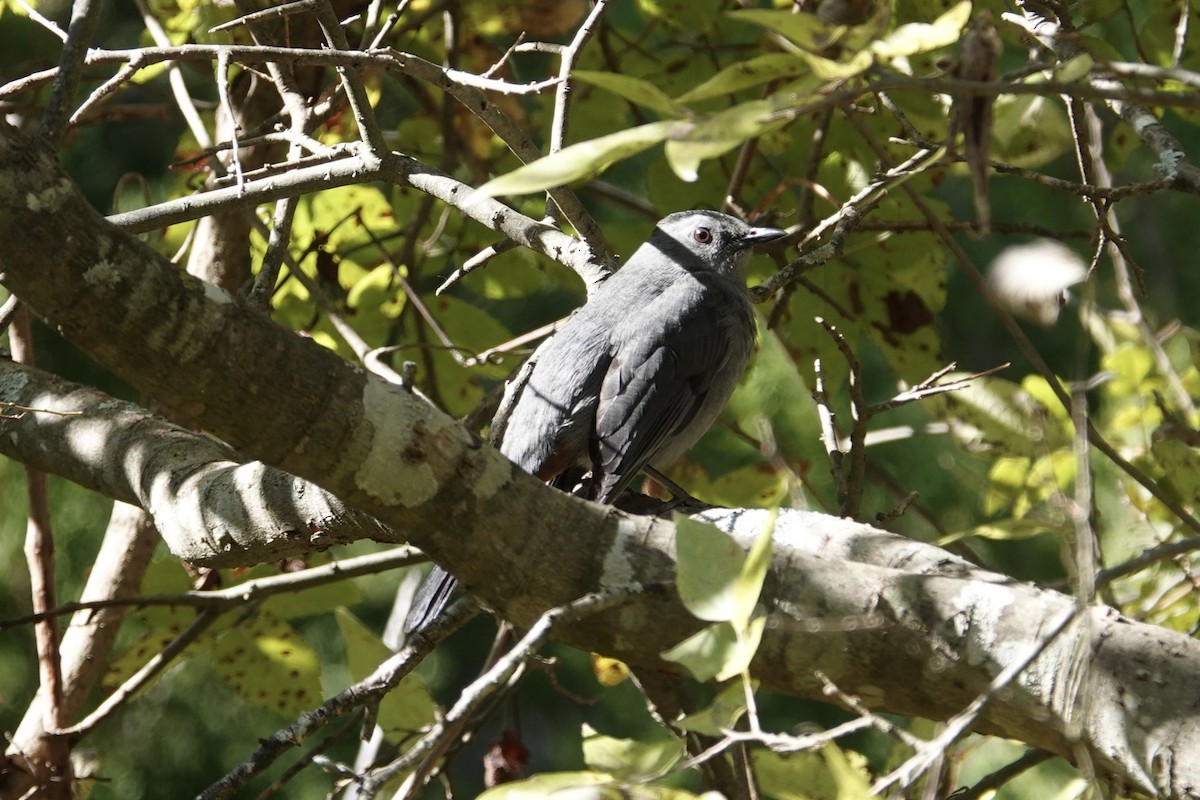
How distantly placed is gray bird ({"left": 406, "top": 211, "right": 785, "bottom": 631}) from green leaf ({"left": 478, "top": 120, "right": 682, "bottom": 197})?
1.98 meters

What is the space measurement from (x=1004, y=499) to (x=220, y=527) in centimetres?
201

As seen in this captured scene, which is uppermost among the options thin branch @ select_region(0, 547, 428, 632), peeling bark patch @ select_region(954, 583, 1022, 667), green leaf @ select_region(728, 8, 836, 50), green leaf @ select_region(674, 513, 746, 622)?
green leaf @ select_region(728, 8, 836, 50)

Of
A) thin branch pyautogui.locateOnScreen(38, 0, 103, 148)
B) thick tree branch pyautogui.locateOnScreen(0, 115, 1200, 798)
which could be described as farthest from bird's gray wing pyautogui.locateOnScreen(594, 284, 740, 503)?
thin branch pyautogui.locateOnScreen(38, 0, 103, 148)

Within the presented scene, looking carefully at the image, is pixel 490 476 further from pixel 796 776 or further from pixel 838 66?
pixel 838 66

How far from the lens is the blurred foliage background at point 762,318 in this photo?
3.06 meters

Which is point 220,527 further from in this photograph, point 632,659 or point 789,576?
point 789,576

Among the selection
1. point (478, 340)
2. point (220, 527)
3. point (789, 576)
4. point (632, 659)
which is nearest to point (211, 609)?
point (220, 527)

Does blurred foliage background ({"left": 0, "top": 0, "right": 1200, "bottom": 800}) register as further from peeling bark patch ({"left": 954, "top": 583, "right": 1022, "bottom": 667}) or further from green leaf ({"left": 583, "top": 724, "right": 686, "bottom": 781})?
green leaf ({"left": 583, "top": 724, "right": 686, "bottom": 781})

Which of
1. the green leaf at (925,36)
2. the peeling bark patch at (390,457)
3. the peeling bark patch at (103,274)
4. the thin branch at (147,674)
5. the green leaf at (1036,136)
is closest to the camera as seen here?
the green leaf at (925,36)

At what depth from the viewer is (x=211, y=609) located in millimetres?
3035

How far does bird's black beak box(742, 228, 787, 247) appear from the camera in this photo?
3.77 meters

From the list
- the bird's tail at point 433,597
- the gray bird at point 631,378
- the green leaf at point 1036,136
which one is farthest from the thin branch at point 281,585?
the green leaf at point 1036,136

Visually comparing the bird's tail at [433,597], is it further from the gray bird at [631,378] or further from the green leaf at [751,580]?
the green leaf at [751,580]

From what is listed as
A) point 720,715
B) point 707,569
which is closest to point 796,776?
point 720,715
